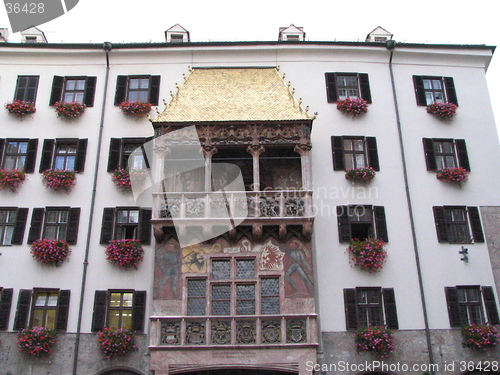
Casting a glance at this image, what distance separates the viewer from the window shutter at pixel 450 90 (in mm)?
22938

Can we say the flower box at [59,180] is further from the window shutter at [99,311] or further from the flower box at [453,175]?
the flower box at [453,175]

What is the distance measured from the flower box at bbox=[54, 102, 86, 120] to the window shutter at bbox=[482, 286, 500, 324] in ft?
58.3

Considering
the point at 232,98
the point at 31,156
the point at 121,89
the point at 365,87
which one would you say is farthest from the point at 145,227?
the point at 365,87

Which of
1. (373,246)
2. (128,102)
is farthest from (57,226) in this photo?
(373,246)

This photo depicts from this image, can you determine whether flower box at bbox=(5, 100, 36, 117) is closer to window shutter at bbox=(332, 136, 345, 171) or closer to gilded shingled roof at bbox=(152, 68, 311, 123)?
gilded shingled roof at bbox=(152, 68, 311, 123)

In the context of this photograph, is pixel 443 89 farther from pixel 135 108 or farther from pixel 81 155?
pixel 81 155

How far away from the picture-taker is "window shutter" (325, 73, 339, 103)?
22719 mm

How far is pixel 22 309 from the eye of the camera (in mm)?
18797

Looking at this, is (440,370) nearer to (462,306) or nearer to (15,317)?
(462,306)

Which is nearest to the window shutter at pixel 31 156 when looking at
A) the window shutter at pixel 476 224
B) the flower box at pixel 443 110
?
the flower box at pixel 443 110

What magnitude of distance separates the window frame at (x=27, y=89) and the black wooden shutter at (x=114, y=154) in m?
4.32

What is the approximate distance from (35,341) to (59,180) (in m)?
6.20

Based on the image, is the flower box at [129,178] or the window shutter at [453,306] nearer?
the window shutter at [453,306]

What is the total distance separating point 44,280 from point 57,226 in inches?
86.5
